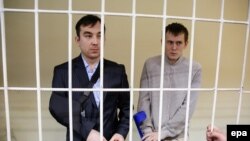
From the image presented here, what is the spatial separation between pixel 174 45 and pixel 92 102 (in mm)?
530

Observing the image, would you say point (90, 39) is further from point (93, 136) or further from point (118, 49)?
point (118, 49)

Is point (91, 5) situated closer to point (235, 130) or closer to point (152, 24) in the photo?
point (152, 24)

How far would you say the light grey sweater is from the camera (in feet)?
4.43

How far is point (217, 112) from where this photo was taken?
82.7 inches

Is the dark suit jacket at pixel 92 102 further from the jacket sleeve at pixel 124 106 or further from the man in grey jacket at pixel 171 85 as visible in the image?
the man in grey jacket at pixel 171 85

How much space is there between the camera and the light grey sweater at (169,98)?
135 cm

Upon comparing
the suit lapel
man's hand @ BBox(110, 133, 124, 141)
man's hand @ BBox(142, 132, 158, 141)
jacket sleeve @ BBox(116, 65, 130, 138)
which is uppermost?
the suit lapel

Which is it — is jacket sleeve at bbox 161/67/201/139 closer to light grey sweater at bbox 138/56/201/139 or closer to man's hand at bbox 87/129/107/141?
light grey sweater at bbox 138/56/201/139

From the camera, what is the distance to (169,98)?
1.38 meters

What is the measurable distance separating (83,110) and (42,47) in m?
0.87

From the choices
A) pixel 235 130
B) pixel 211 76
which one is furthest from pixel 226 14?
pixel 235 130

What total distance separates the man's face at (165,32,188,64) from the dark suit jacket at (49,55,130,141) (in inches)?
12.4

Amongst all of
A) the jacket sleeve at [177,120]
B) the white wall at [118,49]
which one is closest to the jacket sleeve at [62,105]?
the jacket sleeve at [177,120]

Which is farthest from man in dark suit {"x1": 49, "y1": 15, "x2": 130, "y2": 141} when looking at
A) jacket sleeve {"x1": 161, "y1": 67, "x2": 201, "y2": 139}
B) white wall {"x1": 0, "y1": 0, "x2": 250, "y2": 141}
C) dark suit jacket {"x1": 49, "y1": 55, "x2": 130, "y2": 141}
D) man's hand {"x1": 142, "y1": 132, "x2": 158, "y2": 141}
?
white wall {"x1": 0, "y1": 0, "x2": 250, "y2": 141}
